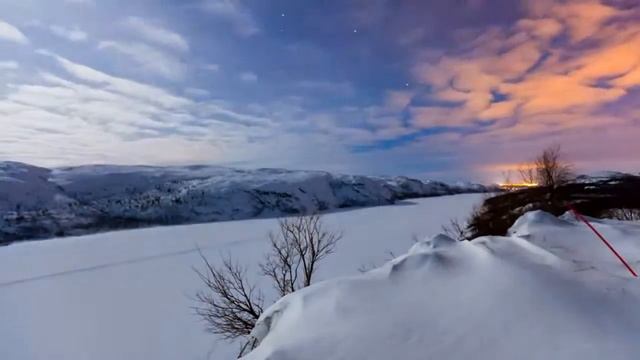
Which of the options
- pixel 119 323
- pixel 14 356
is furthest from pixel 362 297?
pixel 119 323

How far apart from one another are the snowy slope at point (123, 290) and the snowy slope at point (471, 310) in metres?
14.6

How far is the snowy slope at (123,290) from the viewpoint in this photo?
19.4 metres

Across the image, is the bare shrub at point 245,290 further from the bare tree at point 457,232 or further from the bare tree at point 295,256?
the bare tree at point 457,232

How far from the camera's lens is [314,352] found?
10.4 feet

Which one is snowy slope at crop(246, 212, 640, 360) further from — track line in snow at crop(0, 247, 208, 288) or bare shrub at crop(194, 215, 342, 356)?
track line in snow at crop(0, 247, 208, 288)

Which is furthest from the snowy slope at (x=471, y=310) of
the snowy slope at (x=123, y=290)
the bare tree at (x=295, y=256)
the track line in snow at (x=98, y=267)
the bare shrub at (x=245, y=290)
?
the track line in snow at (x=98, y=267)

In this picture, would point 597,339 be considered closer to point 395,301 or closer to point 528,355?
point 528,355

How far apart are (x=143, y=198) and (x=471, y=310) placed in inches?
4046

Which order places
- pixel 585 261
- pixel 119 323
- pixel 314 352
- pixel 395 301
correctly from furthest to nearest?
pixel 119 323, pixel 585 261, pixel 395 301, pixel 314 352

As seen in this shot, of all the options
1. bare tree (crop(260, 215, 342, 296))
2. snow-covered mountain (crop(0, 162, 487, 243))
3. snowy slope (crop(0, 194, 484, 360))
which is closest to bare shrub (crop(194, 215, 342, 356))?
bare tree (crop(260, 215, 342, 296))

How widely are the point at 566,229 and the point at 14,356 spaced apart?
22.8 metres

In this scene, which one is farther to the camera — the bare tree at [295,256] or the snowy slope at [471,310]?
the bare tree at [295,256]

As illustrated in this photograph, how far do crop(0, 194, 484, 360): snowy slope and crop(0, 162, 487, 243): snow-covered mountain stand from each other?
1774 centimetres

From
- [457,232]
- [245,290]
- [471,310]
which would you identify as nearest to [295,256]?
[245,290]
